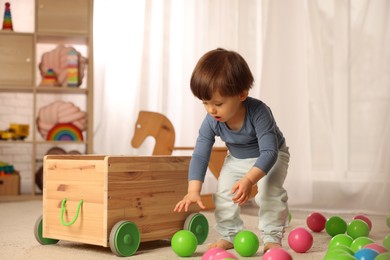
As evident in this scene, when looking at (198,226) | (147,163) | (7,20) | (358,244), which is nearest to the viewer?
(358,244)

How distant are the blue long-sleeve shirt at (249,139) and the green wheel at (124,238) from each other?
20cm

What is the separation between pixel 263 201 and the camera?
1.59 meters

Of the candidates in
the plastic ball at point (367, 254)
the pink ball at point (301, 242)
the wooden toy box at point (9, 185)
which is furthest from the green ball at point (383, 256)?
the wooden toy box at point (9, 185)

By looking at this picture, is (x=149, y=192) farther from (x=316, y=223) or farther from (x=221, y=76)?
(x=316, y=223)

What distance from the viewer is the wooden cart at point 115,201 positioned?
146 cm

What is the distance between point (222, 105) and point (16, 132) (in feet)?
6.50

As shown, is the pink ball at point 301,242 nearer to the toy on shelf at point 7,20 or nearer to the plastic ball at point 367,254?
the plastic ball at point 367,254

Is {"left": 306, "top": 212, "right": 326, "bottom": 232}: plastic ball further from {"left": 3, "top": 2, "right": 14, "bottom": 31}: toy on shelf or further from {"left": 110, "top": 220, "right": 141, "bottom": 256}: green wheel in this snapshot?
{"left": 3, "top": 2, "right": 14, "bottom": 31}: toy on shelf

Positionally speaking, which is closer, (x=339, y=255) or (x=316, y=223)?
(x=339, y=255)

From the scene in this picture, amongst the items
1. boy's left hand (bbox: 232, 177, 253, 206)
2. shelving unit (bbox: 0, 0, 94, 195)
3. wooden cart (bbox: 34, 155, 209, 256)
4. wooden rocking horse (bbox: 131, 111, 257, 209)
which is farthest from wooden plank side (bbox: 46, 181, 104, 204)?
shelving unit (bbox: 0, 0, 94, 195)

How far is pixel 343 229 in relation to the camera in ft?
5.95

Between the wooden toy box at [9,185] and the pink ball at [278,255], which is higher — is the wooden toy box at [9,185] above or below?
below

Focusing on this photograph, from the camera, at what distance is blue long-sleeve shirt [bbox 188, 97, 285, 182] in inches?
58.0

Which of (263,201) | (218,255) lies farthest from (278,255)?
(263,201)
